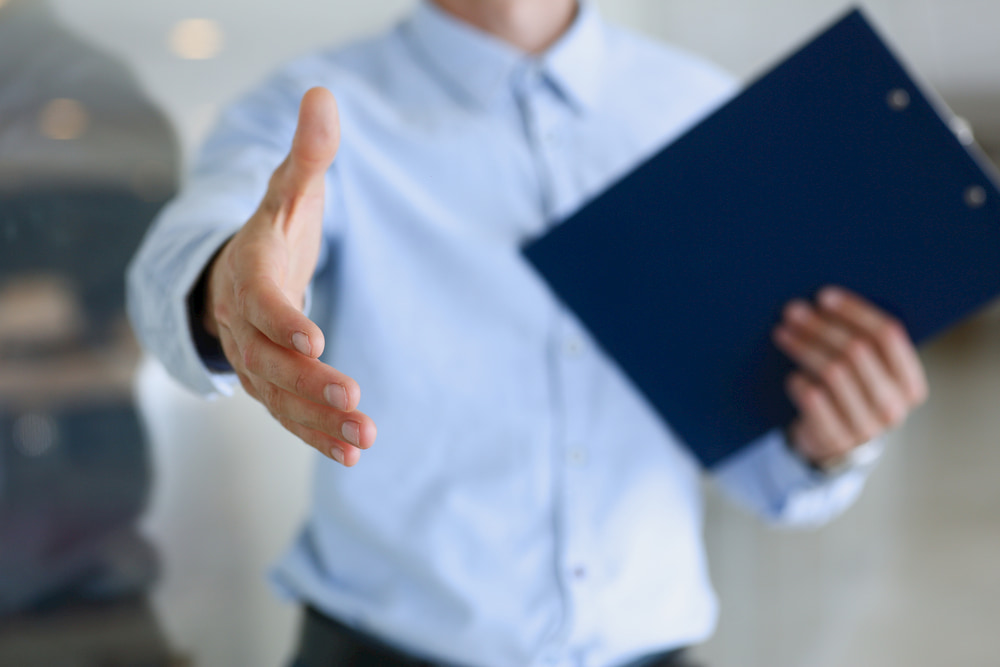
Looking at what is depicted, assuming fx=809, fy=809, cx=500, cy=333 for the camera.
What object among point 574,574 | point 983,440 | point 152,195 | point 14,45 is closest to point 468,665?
point 574,574

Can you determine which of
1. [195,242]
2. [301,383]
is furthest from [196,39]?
[301,383]

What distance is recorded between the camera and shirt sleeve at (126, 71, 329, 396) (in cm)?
43

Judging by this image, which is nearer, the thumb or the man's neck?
the thumb

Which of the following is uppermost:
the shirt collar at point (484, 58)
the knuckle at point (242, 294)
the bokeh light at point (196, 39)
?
the bokeh light at point (196, 39)

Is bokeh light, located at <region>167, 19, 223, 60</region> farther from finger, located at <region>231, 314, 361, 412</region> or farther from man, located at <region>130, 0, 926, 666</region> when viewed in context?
finger, located at <region>231, 314, 361, 412</region>

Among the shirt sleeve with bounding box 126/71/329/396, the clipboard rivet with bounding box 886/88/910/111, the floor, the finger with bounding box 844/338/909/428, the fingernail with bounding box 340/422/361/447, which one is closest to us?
the fingernail with bounding box 340/422/361/447

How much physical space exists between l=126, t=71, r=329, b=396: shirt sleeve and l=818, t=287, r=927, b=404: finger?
1.49ft

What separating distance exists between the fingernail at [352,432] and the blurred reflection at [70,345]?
19.8 inches

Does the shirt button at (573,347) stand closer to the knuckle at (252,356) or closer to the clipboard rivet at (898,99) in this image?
the clipboard rivet at (898,99)

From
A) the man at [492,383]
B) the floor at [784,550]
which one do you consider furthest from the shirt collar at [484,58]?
the floor at [784,550]

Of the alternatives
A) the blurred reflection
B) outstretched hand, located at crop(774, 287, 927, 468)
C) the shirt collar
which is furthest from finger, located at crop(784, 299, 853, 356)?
the blurred reflection

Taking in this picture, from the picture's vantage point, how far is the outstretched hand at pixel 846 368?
68cm

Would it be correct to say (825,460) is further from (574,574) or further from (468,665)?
(468,665)

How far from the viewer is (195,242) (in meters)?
0.45
